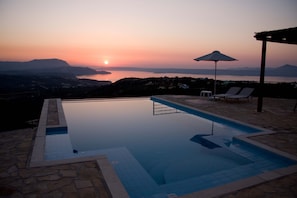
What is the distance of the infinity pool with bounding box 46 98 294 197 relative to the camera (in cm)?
348

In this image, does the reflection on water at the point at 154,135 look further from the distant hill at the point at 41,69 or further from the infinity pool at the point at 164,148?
the distant hill at the point at 41,69

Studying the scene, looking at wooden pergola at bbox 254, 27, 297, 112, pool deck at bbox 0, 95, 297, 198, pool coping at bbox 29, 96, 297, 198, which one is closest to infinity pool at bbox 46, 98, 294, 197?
pool coping at bbox 29, 96, 297, 198

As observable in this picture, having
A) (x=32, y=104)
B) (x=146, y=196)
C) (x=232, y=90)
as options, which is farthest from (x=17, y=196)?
(x=232, y=90)

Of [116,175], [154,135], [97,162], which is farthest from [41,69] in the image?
[116,175]

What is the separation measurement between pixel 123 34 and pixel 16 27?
5726mm

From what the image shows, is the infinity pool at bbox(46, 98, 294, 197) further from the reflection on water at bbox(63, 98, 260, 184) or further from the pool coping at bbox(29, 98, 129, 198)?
the pool coping at bbox(29, 98, 129, 198)

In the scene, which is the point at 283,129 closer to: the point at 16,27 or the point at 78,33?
the point at 78,33

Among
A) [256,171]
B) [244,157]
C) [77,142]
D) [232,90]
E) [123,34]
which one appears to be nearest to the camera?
[256,171]

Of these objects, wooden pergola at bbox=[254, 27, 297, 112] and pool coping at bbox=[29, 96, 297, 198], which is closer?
pool coping at bbox=[29, 96, 297, 198]

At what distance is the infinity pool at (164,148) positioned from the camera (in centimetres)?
348

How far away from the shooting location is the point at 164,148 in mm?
5082

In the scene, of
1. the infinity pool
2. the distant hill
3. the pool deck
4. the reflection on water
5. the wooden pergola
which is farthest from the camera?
the distant hill

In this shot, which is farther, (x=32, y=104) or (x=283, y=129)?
(x=32, y=104)

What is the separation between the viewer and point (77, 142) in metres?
5.42
